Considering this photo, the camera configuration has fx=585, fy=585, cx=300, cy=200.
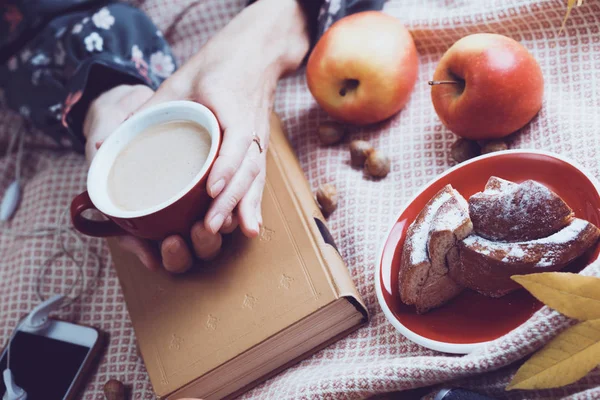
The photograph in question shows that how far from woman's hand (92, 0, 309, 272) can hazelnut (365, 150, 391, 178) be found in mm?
144

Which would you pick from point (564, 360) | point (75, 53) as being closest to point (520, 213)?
point (564, 360)

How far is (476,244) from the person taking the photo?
0.57 m

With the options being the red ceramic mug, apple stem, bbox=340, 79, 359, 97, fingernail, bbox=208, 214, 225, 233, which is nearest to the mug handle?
the red ceramic mug

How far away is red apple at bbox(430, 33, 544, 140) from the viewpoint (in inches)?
27.4

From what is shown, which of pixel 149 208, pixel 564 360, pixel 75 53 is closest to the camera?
pixel 564 360

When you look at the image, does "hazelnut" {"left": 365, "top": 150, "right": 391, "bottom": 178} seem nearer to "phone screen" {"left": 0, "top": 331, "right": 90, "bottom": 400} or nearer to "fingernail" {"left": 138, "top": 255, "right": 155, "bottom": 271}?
"fingernail" {"left": 138, "top": 255, "right": 155, "bottom": 271}

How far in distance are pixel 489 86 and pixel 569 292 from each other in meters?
0.29

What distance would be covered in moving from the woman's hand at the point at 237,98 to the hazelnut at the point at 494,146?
0.28 metres

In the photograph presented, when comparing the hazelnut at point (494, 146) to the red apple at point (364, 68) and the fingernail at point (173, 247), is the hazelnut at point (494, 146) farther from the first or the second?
the fingernail at point (173, 247)

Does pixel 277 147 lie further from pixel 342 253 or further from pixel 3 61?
pixel 3 61

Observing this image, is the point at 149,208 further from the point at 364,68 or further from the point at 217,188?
the point at 364,68

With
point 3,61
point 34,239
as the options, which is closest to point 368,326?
point 34,239

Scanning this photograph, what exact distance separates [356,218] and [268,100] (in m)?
0.22

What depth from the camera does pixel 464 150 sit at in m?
0.75
